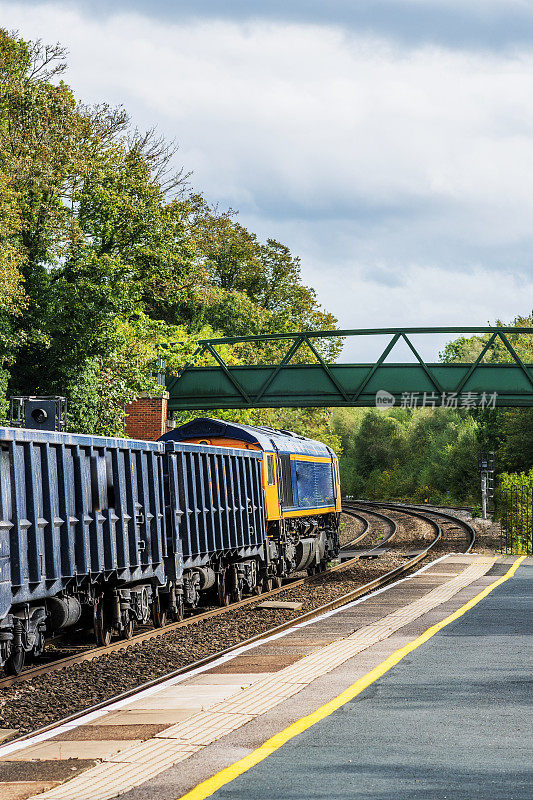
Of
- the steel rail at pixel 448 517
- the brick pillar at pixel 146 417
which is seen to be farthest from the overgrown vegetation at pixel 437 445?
the brick pillar at pixel 146 417

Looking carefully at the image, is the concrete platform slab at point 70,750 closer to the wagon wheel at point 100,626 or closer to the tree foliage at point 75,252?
the wagon wheel at point 100,626

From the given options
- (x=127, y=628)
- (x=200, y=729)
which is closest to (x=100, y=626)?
(x=127, y=628)

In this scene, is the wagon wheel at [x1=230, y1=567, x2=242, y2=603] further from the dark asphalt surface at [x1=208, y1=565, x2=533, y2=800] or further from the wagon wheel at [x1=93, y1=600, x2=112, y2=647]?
the dark asphalt surface at [x1=208, y1=565, x2=533, y2=800]

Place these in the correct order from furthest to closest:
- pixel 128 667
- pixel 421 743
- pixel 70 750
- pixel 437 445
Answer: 1. pixel 437 445
2. pixel 128 667
3. pixel 70 750
4. pixel 421 743

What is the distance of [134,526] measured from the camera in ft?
48.4

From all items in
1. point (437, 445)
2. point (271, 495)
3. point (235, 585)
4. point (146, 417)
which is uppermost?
point (437, 445)

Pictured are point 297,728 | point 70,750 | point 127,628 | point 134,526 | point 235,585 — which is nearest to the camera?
point 70,750

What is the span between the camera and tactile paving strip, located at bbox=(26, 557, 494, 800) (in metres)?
6.78

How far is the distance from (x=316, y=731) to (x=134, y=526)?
7.12 m

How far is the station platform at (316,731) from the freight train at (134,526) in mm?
2020

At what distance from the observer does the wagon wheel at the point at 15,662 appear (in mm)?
11781

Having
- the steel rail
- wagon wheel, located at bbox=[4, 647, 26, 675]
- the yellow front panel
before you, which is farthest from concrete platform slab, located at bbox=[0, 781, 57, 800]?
the steel rail

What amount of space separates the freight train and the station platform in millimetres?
2020

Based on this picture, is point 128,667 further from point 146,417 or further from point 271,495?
point 146,417
